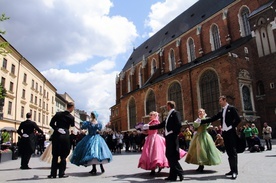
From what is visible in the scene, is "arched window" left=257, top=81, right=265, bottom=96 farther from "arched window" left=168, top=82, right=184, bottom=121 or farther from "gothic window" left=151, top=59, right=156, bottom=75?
"gothic window" left=151, top=59, right=156, bottom=75

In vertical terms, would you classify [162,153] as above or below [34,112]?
below

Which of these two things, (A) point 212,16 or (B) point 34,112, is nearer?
(A) point 212,16

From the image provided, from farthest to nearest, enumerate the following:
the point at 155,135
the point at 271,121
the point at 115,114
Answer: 1. the point at 115,114
2. the point at 271,121
3. the point at 155,135

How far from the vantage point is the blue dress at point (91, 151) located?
Answer: 6258 millimetres

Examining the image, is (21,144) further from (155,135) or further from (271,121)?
(271,121)

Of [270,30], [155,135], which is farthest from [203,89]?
[155,135]

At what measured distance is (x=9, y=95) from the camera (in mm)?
27109

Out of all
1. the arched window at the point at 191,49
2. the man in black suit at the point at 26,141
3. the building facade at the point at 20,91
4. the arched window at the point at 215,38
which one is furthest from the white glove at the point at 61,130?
the arched window at the point at 191,49

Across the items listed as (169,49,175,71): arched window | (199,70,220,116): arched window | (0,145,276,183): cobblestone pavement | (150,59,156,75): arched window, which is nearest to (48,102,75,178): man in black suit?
(0,145,276,183): cobblestone pavement

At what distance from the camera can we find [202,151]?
6.39m

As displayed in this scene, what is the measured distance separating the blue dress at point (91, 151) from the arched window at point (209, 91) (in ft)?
60.3

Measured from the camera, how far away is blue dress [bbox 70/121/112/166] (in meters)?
6.26

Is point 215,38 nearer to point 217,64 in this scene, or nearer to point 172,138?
point 217,64

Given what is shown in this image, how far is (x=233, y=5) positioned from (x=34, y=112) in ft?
99.4
